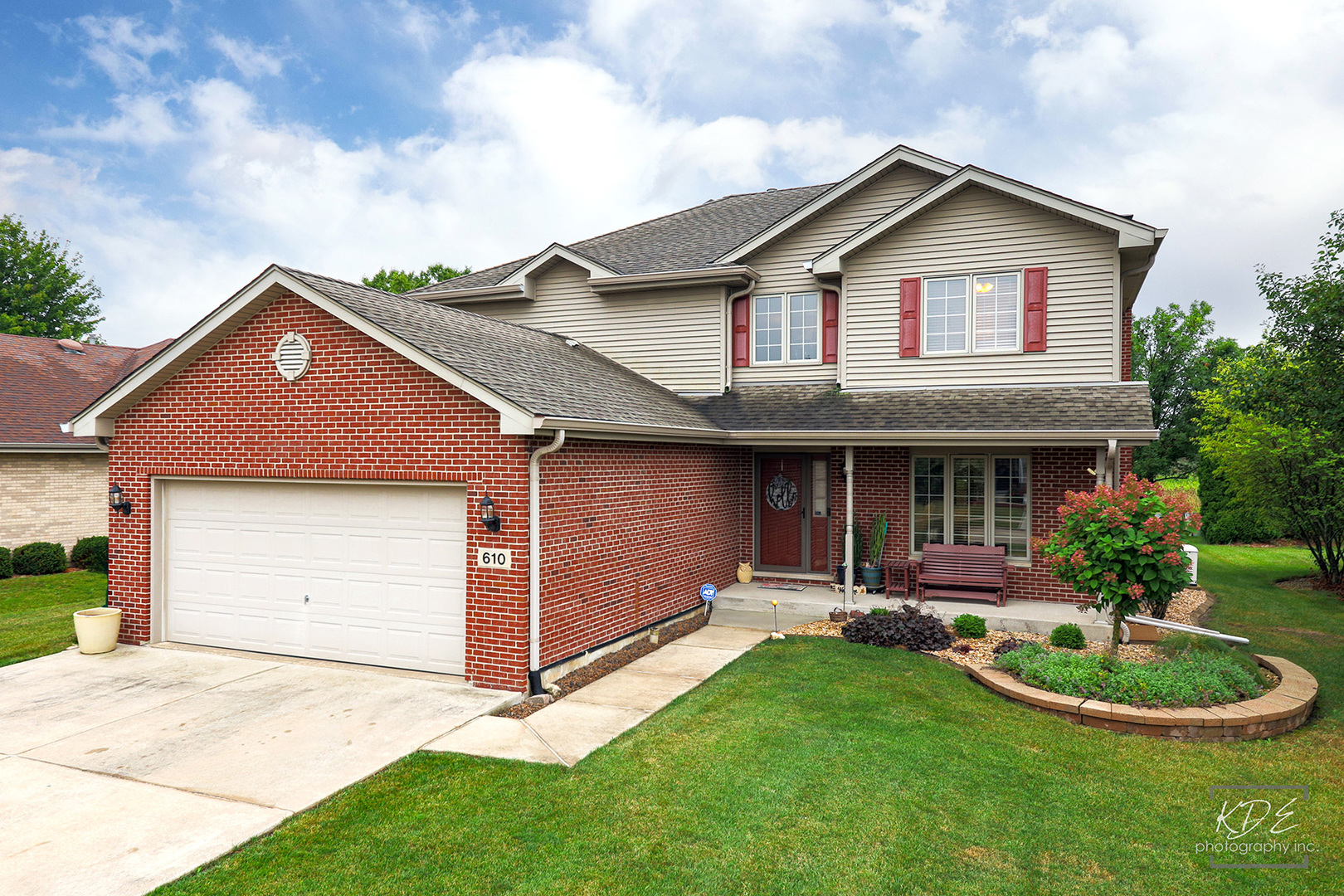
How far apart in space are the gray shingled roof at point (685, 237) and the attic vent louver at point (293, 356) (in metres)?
6.80

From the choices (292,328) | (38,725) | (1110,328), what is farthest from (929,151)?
(38,725)

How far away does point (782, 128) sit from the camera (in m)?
29.2

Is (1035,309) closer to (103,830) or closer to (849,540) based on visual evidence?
(849,540)

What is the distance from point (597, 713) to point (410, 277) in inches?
1521

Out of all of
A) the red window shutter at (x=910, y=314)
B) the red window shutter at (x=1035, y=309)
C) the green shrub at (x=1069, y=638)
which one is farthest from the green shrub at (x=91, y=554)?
the red window shutter at (x=1035, y=309)

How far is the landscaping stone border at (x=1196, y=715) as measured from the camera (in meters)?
6.66

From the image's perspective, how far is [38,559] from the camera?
615 inches

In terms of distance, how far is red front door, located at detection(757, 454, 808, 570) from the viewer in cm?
1330

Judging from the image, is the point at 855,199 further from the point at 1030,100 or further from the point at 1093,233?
the point at 1030,100

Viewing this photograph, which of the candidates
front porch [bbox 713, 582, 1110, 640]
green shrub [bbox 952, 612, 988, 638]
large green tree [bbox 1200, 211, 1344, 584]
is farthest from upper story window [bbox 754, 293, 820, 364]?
large green tree [bbox 1200, 211, 1344, 584]

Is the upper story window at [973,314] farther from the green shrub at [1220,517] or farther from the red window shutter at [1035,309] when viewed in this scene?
the green shrub at [1220,517]

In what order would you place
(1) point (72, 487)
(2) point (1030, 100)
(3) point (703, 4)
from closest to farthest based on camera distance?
(3) point (703, 4) → (1) point (72, 487) → (2) point (1030, 100)

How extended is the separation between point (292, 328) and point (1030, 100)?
18.5m

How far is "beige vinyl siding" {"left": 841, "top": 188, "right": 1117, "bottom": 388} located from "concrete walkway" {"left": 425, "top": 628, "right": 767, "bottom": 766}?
5.72 m
